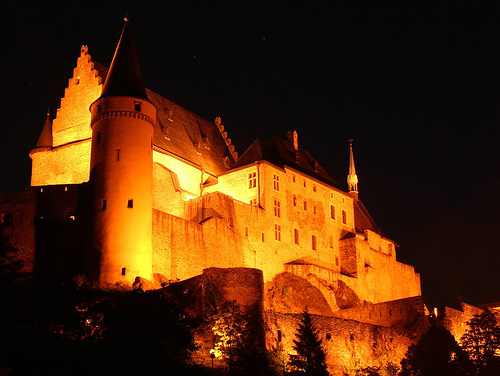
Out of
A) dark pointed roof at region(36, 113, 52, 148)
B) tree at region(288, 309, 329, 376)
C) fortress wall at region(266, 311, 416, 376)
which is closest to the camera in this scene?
tree at region(288, 309, 329, 376)

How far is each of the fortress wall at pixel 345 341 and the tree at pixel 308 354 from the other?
3.00 ft

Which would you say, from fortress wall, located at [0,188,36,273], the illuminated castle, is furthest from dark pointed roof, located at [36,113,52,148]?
fortress wall, located at [0,188,36,273]

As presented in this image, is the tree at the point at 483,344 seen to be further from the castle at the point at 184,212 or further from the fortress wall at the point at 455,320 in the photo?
the castle at the point at 184,212

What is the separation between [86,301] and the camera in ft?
140

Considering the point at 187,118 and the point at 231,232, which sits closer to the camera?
the point at 231,232

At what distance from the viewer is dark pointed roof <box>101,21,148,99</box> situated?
58.4 metres

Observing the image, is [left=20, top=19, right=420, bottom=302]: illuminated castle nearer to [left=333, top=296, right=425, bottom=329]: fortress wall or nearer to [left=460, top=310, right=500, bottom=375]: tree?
[left=333, top=296, right=425, bottom=329]: fortress wall

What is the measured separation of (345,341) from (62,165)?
25582 millimetres

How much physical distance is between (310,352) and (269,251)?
20.4m

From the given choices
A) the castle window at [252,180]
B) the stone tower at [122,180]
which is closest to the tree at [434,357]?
the stone tower at [122,180]

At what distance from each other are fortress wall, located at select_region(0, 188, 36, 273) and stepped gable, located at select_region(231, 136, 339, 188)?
68.4 ft

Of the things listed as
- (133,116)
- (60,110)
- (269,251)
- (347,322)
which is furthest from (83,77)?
(347,322)

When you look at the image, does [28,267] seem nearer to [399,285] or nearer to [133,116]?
[133,116]

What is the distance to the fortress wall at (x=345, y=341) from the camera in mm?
50125
